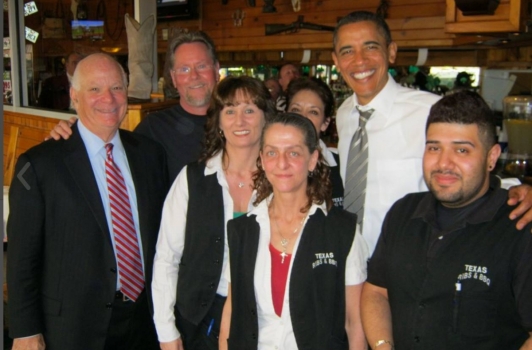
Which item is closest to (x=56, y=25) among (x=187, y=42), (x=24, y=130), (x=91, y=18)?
(x=91, y=18)

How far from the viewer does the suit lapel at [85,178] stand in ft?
6.59

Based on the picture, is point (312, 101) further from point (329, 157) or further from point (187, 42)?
point (187, 42)

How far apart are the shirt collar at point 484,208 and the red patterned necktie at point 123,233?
1.16m

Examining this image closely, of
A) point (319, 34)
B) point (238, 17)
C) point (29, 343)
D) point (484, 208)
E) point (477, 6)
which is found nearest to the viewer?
point (484, 208)

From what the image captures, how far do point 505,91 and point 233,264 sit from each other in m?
4.19

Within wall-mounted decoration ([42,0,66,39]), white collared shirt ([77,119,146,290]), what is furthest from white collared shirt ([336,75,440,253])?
wall-mounted decoration ([42,0,66,39])

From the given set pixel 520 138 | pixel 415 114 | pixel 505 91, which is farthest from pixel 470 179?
pixel 505 91

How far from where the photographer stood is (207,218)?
204 centimetres

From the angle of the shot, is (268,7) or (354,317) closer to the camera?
(354,317)

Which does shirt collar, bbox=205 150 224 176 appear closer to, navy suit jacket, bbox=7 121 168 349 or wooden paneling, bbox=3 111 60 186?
navy suit jacket, bbox=7 121 168 349

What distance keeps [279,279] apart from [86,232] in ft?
2.60

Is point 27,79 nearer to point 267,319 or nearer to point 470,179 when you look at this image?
point 267,319

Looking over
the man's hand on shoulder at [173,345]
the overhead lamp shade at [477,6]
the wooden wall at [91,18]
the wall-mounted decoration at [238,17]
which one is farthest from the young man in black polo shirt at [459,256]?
the wooden wall at [91,18]

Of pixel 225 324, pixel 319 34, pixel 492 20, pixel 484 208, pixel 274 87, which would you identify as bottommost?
pixel 225 324
